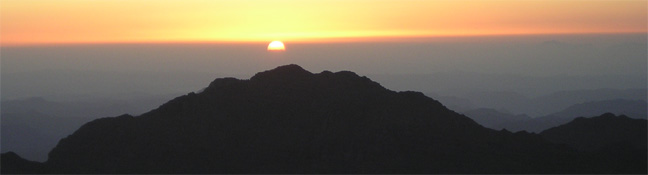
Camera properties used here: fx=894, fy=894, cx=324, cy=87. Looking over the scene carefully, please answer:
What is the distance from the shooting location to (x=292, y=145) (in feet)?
192

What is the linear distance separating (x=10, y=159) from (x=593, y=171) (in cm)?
3691

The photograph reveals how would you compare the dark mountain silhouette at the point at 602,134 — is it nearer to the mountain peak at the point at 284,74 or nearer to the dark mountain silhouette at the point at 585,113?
the mountain peak at the point at 284,74

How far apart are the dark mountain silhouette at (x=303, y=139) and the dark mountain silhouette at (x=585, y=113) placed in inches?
2960

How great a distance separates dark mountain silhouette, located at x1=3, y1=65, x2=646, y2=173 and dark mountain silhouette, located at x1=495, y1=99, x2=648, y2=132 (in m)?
75.2

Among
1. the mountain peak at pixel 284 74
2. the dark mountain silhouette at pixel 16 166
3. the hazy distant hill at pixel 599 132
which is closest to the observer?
the dark mountain silhouette at pixel 16 166

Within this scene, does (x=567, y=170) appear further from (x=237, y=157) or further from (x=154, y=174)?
(x=154, y=174)

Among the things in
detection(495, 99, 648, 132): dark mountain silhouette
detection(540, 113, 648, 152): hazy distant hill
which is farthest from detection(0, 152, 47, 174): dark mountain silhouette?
detection(495, 99, 648, 132): dark mountain silhouette

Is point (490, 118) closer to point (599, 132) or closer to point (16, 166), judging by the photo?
point (599, 132)

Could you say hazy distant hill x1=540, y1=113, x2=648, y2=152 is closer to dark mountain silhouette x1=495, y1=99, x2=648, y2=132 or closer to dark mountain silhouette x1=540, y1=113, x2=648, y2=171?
dark mountain silhouette x1=540, y1=113, x2=648, y2=171

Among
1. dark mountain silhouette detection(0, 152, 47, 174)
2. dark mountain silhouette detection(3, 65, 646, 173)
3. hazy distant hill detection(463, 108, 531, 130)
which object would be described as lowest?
dark mountain silhouette detection(0, 152, 47, 174)

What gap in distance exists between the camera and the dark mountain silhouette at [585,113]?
142 meters

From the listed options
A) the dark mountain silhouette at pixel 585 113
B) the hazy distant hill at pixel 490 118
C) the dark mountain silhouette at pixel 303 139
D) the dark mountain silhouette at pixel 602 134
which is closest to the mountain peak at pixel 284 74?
the dark mountain silhouette at pixel 303 139

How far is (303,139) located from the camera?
59.3m

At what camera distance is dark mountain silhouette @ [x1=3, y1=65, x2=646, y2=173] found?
186ft
